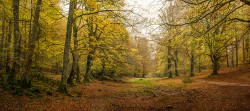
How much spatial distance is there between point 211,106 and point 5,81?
1116 cm

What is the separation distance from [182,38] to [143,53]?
129 ft

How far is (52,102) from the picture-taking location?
9672 mm

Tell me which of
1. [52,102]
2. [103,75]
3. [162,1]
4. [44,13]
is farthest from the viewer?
[103,75]

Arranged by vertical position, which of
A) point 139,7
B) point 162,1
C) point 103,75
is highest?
point 139,7

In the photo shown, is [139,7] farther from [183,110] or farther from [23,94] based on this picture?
[23,94]

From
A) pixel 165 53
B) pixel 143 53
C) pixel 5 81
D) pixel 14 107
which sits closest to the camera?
pixel 14 107

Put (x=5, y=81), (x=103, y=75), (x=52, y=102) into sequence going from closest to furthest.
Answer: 1. (x=52, y=102)
2. (x=5, y=81)
3. (x=103, y=75)

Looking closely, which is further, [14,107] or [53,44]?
[53,44]

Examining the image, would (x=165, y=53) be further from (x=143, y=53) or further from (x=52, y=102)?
(x=52, y=102)

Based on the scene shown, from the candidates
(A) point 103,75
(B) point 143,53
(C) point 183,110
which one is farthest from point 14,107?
(B) point 143,53

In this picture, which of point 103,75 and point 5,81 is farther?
point 103,75

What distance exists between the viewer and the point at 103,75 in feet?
105

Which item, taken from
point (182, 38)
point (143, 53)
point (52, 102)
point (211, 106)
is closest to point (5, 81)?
point (52, 102)

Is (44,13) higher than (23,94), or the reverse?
(44,13)
